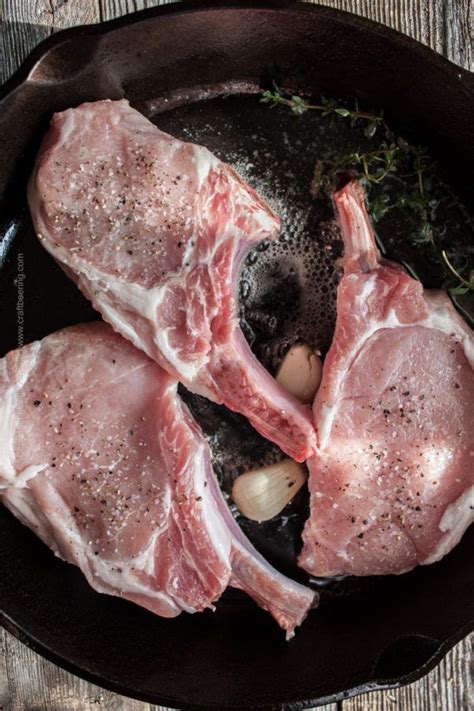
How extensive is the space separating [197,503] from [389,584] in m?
0.58

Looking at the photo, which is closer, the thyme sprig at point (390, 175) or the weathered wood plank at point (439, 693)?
the thyme sprig at point (390, 175)

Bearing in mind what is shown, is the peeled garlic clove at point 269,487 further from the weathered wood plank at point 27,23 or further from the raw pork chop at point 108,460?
the weathered wood plank at point 27,23

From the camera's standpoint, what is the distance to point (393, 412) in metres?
1.95

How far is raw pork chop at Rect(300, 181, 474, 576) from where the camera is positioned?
1.94 meters

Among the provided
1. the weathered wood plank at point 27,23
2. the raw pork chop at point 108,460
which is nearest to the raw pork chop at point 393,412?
the raw pork chop at point 108,460

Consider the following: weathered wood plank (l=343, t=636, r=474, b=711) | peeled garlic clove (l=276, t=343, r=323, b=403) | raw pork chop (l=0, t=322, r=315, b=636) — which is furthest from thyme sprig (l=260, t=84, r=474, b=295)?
weathered wood plank (l=343, t=636, r=474, b=711)

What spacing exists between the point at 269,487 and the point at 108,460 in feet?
1.38

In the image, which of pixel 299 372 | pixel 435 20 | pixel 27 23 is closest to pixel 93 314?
pixel 299 372

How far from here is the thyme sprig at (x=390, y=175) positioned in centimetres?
203

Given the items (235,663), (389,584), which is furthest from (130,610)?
(389,584)

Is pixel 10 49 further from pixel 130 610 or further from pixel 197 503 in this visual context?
pixel 130 610

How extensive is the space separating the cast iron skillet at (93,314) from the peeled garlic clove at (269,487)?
0.26 meters

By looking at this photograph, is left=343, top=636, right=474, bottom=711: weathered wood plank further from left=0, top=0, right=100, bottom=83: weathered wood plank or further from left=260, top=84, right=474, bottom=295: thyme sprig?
left=0, top=0, right=100, bottom=83: weathered wood plank

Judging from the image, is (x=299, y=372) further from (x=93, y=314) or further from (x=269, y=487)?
(x=93, y=314)
